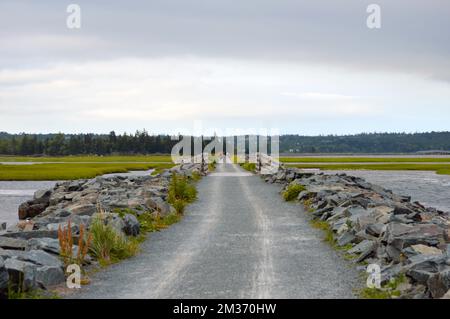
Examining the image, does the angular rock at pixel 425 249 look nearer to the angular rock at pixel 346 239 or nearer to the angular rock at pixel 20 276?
the angular rock at pixel 346 239

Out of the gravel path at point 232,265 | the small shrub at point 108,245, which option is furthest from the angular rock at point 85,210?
the small shrub at point 108,245

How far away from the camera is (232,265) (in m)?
12.8

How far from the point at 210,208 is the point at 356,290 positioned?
48.0 feet

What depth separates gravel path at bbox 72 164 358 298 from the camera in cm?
1050

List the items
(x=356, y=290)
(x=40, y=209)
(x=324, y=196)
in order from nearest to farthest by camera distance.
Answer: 1. (x=356, y=290)
2. (x=324, y=196)
3. (x=40, y=209)

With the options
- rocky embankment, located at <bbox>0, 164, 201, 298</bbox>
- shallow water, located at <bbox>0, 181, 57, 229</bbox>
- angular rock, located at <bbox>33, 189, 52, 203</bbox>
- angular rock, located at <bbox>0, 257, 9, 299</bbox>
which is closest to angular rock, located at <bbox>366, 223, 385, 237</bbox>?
rocky embankment, located at <bbox>0, 164, 201, 298</bbox>

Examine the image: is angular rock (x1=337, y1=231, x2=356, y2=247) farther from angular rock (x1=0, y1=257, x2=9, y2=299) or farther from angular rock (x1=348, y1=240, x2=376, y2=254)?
angular rock (x1=0, y1=257, x2=9, y2=299)

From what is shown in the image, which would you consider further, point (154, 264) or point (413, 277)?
point (154, 264)

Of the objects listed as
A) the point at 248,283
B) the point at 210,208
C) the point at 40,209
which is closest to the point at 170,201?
the point at 210,208

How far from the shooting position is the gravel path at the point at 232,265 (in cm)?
1050

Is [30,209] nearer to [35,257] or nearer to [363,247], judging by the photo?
[35,257]

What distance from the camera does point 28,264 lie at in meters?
10.8
